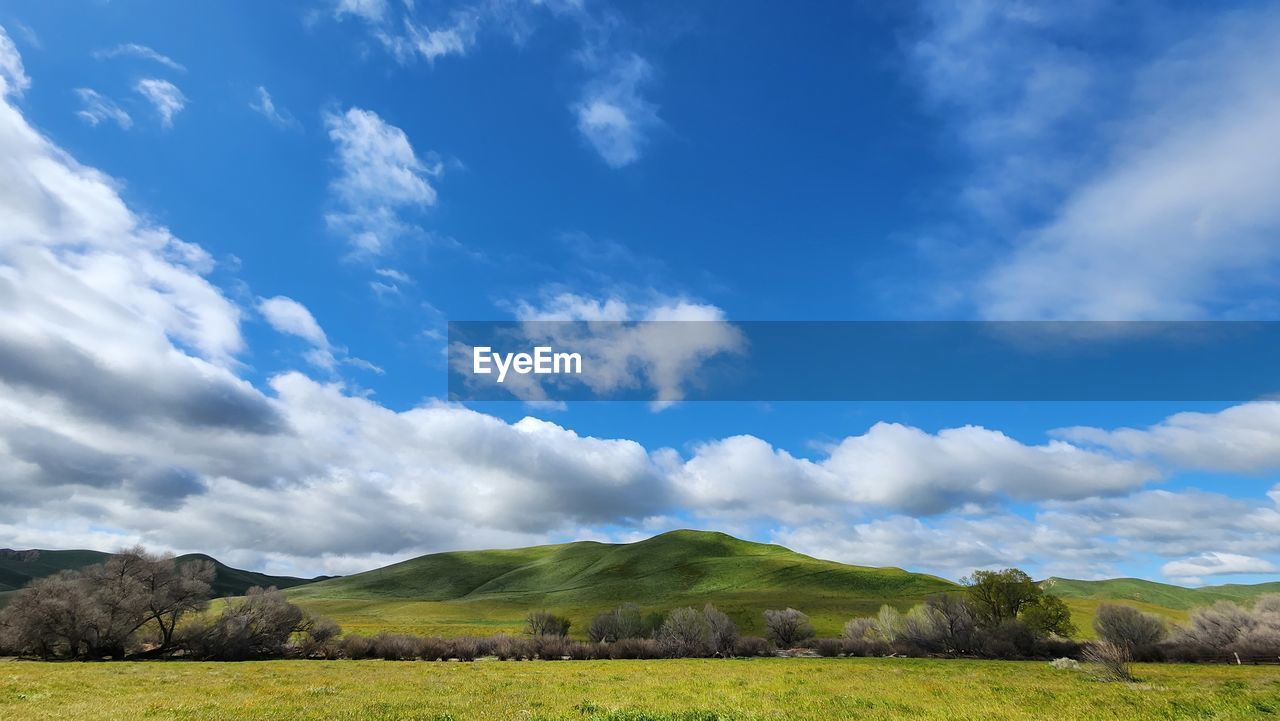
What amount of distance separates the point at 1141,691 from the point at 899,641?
48169 millimetres

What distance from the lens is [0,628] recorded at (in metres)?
62.6

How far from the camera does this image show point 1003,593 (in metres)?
91.1

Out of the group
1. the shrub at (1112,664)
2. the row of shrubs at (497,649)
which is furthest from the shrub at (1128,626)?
the shrub at (1112,664)

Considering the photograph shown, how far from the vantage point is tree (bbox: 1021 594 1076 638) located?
84350 mm

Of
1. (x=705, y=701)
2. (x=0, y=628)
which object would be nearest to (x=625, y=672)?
(x=705, y=701)

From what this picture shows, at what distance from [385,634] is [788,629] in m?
51.6

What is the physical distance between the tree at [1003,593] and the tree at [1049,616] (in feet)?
3.20

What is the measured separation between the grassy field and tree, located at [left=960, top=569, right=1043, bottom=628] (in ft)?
152

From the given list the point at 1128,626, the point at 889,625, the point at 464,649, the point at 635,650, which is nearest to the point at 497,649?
the point at 464,649

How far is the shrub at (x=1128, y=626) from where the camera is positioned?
227 feet

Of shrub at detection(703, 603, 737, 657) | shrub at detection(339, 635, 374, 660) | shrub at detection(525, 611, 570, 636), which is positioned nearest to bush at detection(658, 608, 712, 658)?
shrub at detection(703, 603, 737, 657)

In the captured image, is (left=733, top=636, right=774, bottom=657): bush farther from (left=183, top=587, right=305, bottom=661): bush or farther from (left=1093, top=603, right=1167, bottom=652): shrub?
(left=183, top=587, right=305, bottom=661): bush

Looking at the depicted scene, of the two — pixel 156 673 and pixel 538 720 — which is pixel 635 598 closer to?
pixel 156 673

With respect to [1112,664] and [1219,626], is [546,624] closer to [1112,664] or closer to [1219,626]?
[1112,664]
